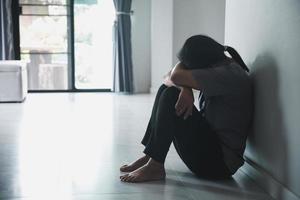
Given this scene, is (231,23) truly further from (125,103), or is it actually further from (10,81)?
(10,81)

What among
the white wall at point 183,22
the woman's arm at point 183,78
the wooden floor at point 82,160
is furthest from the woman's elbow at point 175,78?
the white wall at point 183,22

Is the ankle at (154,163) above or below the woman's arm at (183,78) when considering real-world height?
below

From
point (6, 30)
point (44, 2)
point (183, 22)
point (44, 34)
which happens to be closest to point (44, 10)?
point (44, 2)

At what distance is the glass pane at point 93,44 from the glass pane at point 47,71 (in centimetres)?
21

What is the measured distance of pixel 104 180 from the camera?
236cm

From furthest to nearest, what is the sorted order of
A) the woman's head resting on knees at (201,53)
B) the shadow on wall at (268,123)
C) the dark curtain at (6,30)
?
the dark curtain at (6,30) < the woman's head resting on knees at (201,53) < the shadow on wall at (268,123)

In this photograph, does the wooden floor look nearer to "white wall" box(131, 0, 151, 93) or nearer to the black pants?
the black pants

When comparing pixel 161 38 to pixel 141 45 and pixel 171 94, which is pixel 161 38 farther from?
pixel 171 94

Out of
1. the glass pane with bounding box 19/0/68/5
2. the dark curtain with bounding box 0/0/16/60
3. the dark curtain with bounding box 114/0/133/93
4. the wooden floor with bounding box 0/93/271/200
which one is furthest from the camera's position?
the glass pane with bounding box 19/0/68/5

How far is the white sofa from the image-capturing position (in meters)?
5.69

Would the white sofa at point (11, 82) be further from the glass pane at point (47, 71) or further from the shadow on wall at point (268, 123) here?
the shadow on wall at point (268, 123)

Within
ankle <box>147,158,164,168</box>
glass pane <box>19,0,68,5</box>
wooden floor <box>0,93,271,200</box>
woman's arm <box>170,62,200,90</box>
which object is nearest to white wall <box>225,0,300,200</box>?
wooden floor <box>0,93,271,200</box>

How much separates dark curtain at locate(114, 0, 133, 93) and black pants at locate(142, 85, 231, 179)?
445 centimetres

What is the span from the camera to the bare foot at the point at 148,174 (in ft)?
7.61
